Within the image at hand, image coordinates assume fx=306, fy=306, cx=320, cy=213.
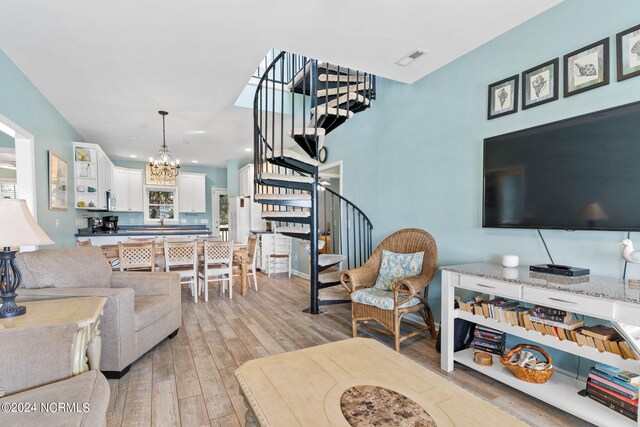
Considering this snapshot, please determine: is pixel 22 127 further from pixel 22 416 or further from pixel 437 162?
pixel 437 162

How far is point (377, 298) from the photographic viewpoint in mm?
2748

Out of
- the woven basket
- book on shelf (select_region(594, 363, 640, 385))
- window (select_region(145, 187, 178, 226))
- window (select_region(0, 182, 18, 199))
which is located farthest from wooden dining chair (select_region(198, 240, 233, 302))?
window (select_region(145, 187, 178, 226))

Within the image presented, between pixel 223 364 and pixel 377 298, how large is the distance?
1.41 meters

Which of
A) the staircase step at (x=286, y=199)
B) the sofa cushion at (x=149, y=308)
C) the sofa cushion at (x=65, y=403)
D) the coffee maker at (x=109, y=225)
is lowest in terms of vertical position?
the sofa cushion at (x=149, y=308)

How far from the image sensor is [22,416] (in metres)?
1.04

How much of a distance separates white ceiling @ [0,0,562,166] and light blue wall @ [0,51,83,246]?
0.15 metres

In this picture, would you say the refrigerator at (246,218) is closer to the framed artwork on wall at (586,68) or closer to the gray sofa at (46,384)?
the gray sofa at (46,384)

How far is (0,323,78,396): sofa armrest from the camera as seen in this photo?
121 centimetres

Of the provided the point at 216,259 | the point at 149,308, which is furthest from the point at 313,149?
the point at 149,308

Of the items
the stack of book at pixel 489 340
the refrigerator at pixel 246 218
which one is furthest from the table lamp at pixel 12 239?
the refrigerator at pixel 246 218

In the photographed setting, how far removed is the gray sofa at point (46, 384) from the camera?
41.4 inches

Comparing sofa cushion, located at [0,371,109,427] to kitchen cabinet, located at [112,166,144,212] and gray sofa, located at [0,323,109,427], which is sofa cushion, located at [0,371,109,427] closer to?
gray sofa, located at [0,323,109,427]

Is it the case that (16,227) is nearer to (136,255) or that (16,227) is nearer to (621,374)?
A: (136,255)

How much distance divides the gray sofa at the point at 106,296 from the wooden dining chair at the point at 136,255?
1308mm
